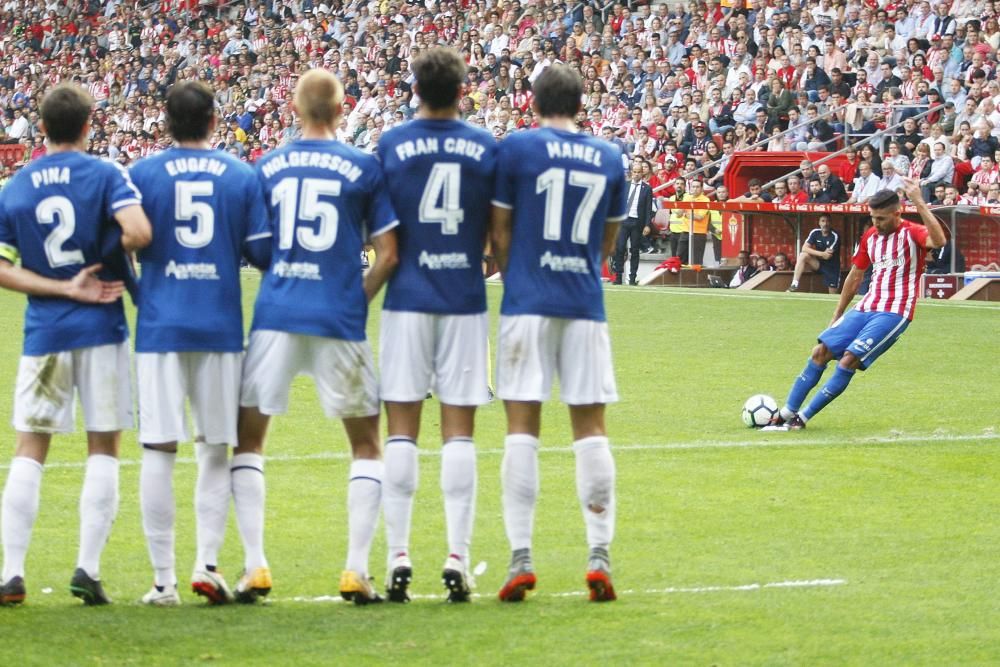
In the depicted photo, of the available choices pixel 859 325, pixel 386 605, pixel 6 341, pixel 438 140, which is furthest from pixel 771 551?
pixel 6 341

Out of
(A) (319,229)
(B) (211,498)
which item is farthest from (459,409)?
(B) (211,498)

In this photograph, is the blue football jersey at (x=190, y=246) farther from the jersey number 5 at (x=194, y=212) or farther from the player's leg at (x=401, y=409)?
the player's leg at (x=401, y=409)

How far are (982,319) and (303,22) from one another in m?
25.9

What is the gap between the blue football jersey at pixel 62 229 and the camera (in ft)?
19.9

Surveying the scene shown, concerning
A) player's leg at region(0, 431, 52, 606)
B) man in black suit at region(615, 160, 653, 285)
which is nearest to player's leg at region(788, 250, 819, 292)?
man in black suit at region(615, 160, 653, 285)

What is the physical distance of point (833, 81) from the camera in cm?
2677

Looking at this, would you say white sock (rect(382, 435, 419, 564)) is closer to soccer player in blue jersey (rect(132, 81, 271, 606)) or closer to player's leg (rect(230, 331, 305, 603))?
player's leg (rect(230, 331, 305, 603))

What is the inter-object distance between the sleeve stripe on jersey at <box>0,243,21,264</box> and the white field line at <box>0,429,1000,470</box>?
3948mm

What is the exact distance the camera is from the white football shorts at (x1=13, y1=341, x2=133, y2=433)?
6.12 m

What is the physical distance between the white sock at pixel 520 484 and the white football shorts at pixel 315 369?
0.56 metres

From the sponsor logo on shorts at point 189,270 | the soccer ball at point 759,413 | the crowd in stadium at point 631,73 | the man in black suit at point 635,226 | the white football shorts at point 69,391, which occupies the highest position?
the crowd in stadium at point 631,73

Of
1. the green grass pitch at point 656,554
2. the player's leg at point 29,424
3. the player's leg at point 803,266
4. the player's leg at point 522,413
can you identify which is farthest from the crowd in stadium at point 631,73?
the player's leg at point 29,424

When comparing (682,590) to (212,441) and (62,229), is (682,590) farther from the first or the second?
(62,229)

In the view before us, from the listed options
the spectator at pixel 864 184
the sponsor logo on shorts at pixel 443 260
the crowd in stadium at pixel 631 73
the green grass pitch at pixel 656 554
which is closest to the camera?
the green grass pitch at pixel 656 554
